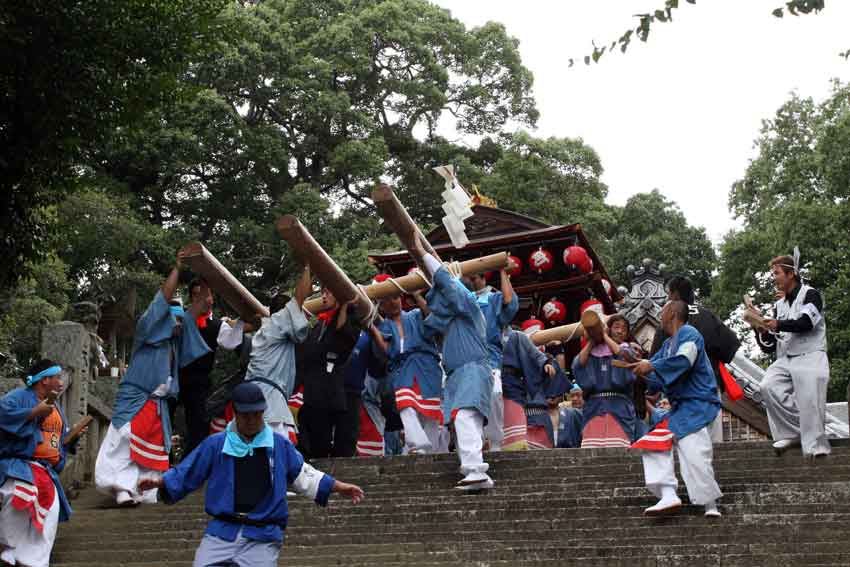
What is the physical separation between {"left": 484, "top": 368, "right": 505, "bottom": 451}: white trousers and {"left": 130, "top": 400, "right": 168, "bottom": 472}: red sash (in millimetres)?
3311

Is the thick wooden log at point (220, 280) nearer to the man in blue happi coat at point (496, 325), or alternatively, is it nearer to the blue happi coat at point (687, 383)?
the man in blue happi coat at point (496, 325)

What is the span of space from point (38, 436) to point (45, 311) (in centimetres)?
1194

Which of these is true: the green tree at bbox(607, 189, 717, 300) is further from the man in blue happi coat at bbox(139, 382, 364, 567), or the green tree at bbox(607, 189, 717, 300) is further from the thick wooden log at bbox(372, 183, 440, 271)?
the man in blue happi coat at bbox(139, 382, 364, 567)

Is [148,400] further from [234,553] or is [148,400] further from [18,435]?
[234,553]

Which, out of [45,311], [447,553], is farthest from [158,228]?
[447,553]

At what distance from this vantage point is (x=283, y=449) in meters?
7.56

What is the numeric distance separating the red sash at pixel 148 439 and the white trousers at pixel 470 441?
9.29 feet

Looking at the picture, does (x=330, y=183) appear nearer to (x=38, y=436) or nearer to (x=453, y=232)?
(x=453, y=232)

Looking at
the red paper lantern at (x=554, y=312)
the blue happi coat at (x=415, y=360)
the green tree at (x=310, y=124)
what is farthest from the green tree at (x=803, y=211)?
the blue happi coat at (x=415, y=360)

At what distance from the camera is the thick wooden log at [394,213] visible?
11391mm

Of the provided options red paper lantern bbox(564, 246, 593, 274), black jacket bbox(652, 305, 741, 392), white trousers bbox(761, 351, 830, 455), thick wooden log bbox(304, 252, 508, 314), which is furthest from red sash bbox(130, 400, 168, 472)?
red paper lantern bbox(564, 246, 593, 274)

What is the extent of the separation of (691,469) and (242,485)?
3826mm

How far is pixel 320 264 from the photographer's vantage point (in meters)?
11.8

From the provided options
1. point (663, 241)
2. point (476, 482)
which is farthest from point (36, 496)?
point (663, 241)
